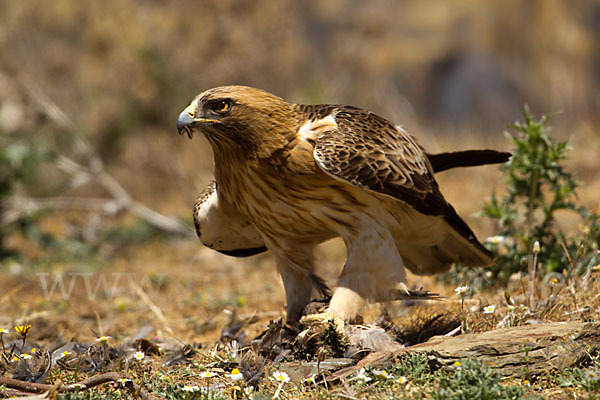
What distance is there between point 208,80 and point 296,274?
7839 mm

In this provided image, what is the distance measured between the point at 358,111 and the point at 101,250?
552 centimetres

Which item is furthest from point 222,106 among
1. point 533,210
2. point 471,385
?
point 533,210

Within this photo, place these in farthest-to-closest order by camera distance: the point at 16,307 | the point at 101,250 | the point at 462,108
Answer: the point at 462,108 → the point at 101,250 → the point at 16,307

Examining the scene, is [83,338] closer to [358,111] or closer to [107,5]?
[358,111]

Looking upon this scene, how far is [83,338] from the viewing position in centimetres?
468

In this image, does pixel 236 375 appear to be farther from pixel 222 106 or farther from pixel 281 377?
pixel 222 106

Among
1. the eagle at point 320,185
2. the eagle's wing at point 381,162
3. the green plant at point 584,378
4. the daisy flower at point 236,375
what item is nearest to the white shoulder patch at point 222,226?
the eagle at point 320,185


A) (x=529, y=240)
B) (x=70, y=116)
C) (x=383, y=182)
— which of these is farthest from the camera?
(x=70, y=116)

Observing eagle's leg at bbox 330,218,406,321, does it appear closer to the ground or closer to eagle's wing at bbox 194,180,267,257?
the ground

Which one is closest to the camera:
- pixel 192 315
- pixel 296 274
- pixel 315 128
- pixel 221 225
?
pixel 315 128

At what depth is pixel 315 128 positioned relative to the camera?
3.70 meters

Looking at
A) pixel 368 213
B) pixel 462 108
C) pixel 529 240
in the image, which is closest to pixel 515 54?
pixel 462 108

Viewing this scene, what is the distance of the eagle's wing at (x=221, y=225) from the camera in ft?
13.4

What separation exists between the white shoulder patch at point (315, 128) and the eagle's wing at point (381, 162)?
2 cm
